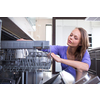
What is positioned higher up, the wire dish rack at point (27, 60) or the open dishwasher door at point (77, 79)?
the wire dish rack at point (27, 60)

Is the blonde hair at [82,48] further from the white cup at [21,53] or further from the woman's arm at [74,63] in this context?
the white cup at [21,53]

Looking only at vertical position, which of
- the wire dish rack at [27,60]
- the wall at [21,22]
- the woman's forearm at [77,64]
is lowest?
the woman's forearm at [77,64]

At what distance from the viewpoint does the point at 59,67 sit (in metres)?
0.81

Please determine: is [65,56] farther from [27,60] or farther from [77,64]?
[27,60]

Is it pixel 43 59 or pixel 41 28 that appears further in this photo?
pixel 41 28

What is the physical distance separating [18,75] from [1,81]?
0.09 meters

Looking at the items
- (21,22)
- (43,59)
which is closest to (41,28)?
(21,22)

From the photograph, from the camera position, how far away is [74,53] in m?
0.77

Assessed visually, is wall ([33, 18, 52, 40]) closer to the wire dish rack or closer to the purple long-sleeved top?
the purple long-sleeved top

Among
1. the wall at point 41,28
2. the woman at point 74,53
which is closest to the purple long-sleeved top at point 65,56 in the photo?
the woman at point 74,53

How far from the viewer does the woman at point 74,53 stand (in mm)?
745

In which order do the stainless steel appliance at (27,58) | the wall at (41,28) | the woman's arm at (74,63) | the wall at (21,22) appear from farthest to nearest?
the wall at (41,28) < the woman's arm at (74,63) < the wall at (21,22) < the stainless steel appliance at (27,58)
